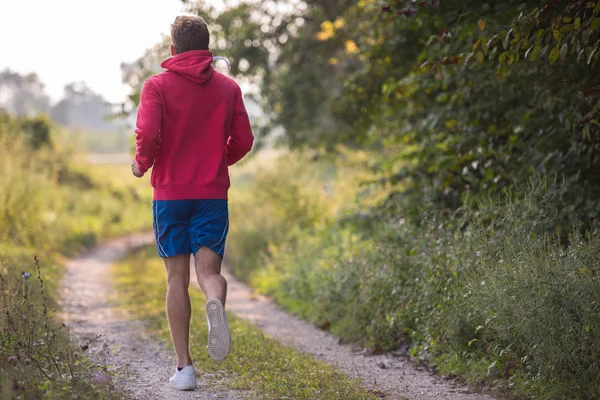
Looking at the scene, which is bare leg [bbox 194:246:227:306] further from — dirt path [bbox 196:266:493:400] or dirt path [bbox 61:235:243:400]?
dirt path [bbox 196:266:493:400]

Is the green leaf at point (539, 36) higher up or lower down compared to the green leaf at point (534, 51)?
higher up

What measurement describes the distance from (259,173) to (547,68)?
10776 millimetres

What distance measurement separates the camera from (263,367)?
539cm

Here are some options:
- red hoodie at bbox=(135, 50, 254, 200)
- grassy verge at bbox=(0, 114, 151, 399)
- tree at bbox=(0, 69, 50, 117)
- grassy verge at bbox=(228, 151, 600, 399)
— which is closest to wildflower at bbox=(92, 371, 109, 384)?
grassy verge at bbox=(0, 114, 151, 399)

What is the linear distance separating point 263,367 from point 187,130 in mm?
1878

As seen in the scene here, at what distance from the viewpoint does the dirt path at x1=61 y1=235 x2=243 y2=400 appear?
4.71 m

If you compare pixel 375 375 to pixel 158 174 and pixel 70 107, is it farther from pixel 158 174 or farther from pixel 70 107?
pixel 70 107

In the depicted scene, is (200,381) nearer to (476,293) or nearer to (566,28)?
(476,293)

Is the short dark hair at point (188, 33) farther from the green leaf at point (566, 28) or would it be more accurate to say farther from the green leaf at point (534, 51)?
the green leaf at point (566, 28)

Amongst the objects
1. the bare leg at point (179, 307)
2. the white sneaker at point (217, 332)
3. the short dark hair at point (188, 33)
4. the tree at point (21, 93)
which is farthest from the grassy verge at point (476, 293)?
the tree at point (21, 93)

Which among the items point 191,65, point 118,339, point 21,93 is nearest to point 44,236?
point 118,339

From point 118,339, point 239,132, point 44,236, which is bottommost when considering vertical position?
point 44,236

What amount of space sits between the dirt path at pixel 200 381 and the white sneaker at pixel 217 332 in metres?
0.33

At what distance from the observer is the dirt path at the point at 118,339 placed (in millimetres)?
4711
